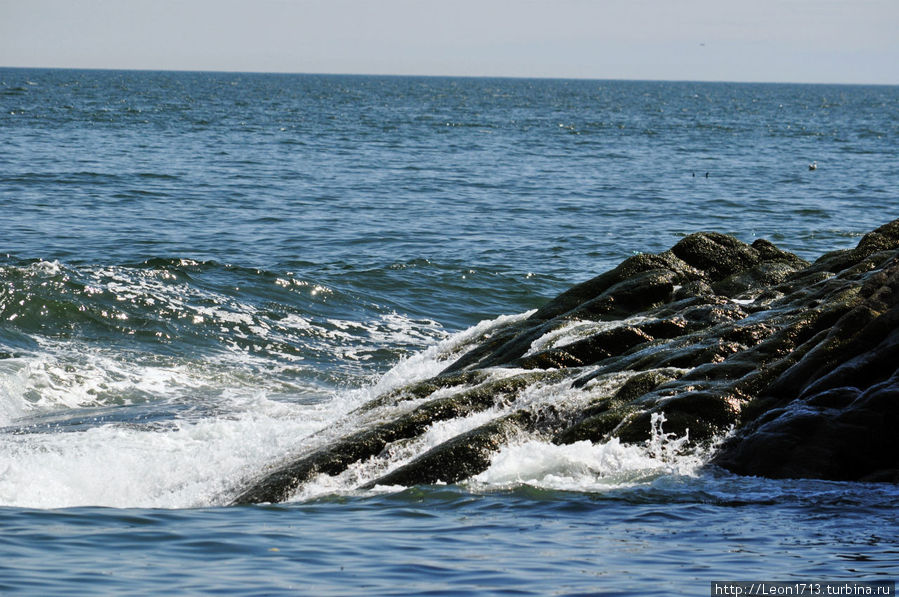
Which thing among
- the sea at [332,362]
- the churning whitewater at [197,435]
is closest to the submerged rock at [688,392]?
the churning whitewater at [197,435]

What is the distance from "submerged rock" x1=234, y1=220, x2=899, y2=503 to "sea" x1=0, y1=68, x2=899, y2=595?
0.81 ft

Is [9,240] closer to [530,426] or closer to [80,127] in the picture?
[530,426]

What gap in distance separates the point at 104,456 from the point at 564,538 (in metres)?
6.05

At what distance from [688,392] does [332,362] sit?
27.7ft

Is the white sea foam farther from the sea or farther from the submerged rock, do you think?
the submerged rock

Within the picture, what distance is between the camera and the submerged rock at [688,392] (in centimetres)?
870

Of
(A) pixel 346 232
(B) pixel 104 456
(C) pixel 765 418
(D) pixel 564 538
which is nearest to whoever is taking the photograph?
(D) pixel 564 538

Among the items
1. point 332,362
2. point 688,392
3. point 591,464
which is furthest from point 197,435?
point 688,392

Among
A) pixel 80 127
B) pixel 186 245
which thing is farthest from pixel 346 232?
pixel 80 127

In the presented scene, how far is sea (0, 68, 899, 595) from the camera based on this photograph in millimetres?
6828

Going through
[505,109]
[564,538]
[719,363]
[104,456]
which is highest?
[505,109]

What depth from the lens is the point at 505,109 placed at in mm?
99188

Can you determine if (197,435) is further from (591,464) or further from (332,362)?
(591,464)

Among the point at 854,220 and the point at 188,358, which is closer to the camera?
the point at 188,358
